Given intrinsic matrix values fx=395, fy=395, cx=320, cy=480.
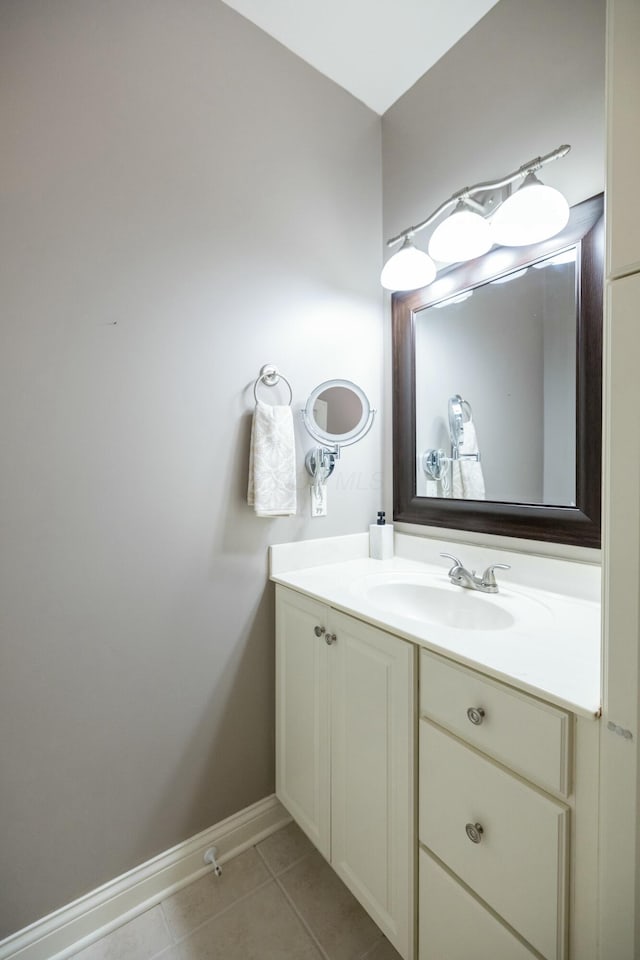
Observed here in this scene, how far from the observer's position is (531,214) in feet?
3.45

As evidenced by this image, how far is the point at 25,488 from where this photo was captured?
0.94 meters

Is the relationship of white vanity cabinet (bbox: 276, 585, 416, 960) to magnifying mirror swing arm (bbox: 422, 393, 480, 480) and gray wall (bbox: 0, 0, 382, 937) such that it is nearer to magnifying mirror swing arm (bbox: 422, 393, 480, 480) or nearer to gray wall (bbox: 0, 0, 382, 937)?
gray wall (bbox: 0, 0, 382, 937)

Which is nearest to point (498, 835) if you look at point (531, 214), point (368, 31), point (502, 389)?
point (502, 389)

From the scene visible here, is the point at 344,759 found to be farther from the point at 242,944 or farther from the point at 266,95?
the point at 266,95

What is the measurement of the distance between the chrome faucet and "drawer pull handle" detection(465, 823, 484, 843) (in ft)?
1.83

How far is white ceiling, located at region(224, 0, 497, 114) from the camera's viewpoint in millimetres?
1248

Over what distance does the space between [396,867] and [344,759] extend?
227 mm

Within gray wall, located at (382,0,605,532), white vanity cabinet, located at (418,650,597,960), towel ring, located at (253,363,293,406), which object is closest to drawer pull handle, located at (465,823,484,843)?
white vanity cabinet, located at (418,650,597,960)

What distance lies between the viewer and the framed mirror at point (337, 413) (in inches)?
53.8

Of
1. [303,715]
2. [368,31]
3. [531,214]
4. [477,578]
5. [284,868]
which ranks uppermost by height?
[368,31]

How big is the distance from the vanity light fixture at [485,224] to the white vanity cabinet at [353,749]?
1.13m

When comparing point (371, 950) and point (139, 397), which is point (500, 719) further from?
point (139, 397)

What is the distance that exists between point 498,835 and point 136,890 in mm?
1033

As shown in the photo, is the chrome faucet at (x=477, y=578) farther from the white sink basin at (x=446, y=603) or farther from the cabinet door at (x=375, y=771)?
the cabinet door at (x=375, y=771)
